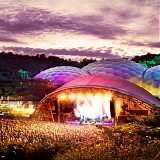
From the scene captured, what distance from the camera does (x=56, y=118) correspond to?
17922 millimetres

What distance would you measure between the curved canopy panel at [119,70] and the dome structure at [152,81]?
0.47m

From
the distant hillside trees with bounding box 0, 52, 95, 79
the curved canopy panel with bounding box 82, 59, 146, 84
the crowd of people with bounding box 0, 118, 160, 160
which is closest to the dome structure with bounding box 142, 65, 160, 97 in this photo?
the curved canopy panel with bounding box 82, 59, 146, 84

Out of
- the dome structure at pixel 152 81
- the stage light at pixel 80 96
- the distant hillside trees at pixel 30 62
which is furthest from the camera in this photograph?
the distant hillside trees at pixel 30 62

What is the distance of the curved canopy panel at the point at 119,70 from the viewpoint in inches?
1134

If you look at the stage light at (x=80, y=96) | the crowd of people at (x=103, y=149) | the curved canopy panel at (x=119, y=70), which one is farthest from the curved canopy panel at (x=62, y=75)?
the crowd of people at (x=103, y=149)

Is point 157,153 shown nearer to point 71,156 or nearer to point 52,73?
point 71,156

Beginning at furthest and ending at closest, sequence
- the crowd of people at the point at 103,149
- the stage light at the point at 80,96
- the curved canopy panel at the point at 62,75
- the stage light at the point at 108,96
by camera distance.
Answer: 1. the curved canopy panel at the point at 62,75
2. the stage light at the point at 80,96
3. the stage light at the point at 108,96
4. the crowd of people at the point at 103,149

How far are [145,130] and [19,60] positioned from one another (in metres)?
57.2

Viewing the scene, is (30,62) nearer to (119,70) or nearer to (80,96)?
(119,70)

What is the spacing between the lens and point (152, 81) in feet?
96.5

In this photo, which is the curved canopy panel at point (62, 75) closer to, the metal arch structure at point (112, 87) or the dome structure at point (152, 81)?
the dome structure at point (152, 81)

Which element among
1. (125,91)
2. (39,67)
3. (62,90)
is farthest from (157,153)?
(39,67)

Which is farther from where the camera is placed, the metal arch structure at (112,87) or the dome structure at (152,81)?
the dome structure at (152,81)

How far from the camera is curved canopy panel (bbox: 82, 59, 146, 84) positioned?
28792 mm
